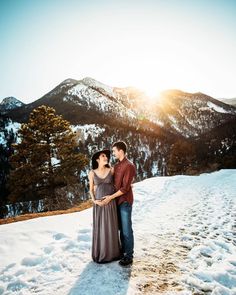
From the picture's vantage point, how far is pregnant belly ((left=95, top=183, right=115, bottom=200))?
4859 millimetres

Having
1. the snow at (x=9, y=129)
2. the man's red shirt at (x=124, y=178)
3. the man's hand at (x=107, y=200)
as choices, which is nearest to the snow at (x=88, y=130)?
the snow at (x=9, y=129)

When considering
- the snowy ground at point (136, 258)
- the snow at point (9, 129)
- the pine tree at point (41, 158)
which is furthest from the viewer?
the snow at point (9, 129)

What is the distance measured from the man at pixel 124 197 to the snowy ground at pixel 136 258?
0.32 meters

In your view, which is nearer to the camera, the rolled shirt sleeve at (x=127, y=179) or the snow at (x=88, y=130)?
the rolled shirt sleeve at (x=127, y=179)

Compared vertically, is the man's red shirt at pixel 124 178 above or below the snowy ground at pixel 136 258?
above

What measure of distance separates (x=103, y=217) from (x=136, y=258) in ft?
3.85

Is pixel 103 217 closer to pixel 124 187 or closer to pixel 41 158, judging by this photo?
pixel 124 187

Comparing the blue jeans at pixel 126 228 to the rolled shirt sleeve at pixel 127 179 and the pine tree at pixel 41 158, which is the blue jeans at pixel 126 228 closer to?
the rolled shirt sleeve at pixel 127 179

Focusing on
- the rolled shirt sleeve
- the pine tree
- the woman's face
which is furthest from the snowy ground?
the pine tree

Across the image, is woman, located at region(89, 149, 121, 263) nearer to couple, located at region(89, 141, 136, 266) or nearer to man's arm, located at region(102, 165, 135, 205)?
couple, located at region(89, 141, 136, 266)

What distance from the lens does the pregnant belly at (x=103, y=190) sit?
4.86m

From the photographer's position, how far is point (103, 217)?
4793 mm

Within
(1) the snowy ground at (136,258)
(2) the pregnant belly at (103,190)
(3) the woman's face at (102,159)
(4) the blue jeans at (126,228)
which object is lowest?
(1) the snowy ground at (136,258)

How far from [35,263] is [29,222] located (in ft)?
8.75
